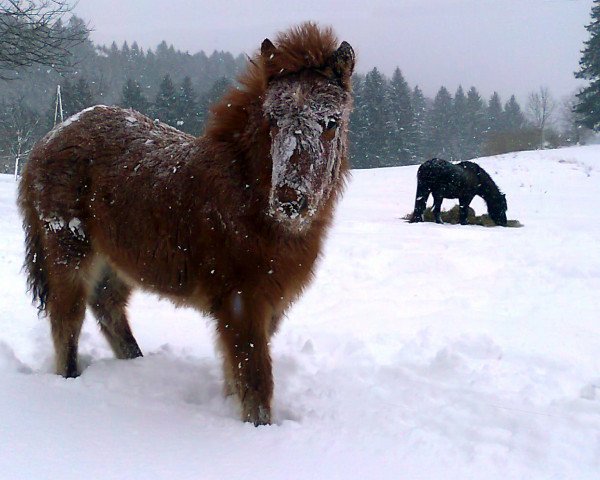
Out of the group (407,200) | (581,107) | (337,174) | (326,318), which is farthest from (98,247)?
(581,107)

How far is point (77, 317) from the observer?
148 inches

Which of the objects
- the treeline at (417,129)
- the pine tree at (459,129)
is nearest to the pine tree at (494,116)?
the treeline at (417,129)

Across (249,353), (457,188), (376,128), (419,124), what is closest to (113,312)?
(249,353)

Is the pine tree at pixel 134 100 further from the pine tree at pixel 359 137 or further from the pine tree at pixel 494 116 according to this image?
the pine tree at pixel 494 116

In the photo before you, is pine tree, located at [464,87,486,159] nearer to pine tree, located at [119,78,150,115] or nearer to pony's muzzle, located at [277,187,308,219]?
pine tree, located at [119,78,150,115]

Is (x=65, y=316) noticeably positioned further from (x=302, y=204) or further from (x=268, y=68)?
(x=268, y=68)

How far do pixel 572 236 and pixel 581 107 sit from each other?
116ft

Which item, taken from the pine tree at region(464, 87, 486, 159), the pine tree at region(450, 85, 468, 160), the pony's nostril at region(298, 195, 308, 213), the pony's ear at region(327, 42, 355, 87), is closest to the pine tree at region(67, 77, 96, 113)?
the pony's ear at region(327, 42, 355, 87)

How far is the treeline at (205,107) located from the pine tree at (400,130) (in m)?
0.10

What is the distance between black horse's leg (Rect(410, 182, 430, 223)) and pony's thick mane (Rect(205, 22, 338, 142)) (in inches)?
399

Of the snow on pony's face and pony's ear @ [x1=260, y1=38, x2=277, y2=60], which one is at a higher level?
pony's ear @ [x1=260, y1=38, x2=277, y2=60]

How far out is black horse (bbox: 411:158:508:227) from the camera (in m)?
13.0

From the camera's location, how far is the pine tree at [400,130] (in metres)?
45.2

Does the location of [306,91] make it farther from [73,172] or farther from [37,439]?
[37,439]
